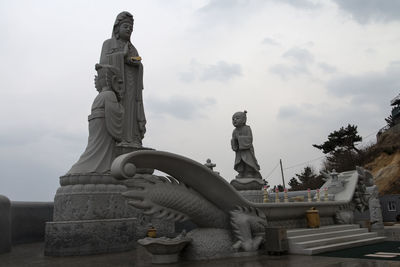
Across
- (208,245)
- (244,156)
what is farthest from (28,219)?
(244,156)

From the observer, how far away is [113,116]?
7742 millimetres

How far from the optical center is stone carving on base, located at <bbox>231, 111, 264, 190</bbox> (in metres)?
9.79

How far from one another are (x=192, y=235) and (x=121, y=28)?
619 cm

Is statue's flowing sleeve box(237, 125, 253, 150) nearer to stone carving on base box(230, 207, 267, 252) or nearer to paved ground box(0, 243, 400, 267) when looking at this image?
stone carving on base box(230, 207, 267, 252)

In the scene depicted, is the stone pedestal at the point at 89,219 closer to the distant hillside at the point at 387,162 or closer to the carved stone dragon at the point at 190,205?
the carved stone dragon at the point at 190,205

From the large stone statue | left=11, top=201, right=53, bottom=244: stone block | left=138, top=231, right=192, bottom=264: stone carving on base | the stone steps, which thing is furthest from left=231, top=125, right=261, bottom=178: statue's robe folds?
left=11, top=201, right=53, bottom=244: stone block

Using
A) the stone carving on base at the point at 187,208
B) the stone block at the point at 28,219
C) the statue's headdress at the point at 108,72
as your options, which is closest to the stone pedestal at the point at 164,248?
the stone carving on base at the point at 187,208

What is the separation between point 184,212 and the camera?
5215 mm

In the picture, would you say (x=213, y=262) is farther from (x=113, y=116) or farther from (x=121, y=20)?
(x=121, y=20)

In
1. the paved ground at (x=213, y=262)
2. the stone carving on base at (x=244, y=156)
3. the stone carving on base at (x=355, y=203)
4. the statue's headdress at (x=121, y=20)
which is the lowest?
the paved ground at (x=213, y=262)

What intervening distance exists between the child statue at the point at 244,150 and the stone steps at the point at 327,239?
3063 millimetres

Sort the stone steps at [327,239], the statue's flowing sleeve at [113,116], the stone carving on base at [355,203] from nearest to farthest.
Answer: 1. the stone steps at [327,239]
2. the statue's flowing sleeve at [113,116]
3. the stone carving on base at [355,203]

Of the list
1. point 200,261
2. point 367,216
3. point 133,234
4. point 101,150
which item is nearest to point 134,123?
point 101,150

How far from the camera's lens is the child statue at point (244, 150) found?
994cm
